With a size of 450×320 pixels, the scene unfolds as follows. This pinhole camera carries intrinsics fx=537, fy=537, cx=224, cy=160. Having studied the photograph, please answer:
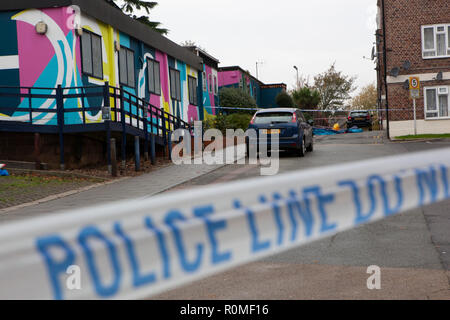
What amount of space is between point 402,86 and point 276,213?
27680 millimetres

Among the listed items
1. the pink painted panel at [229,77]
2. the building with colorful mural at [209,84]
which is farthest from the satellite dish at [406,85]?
the pink painted panel at [229,77]

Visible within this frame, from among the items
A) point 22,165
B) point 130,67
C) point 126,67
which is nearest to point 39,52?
point 22,165

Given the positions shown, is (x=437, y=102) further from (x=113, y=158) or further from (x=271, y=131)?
(x=113, y=158)

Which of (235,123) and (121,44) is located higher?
(121,44)

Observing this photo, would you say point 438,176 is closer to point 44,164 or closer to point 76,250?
point 76,250

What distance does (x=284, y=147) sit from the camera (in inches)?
690

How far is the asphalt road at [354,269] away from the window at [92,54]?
40.7 ft

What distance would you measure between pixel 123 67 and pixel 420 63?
51.3 feet

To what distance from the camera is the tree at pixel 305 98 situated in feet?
158

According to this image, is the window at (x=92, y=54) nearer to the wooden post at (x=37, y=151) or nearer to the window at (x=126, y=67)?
the window at (x=126, y=67)

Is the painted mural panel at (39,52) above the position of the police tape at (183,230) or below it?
above

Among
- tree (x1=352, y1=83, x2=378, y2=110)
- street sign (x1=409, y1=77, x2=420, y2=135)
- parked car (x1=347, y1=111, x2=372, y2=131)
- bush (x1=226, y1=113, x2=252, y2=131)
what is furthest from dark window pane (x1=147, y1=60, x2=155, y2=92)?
tree (x1=352, y1=83, x2=378, y2=110)

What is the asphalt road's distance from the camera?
424cm
